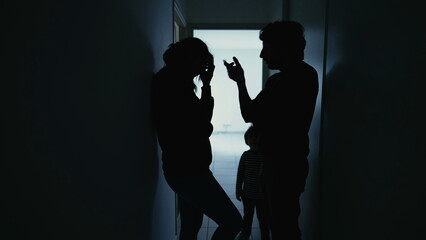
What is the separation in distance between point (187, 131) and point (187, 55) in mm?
353

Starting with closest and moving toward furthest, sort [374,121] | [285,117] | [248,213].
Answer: [374,121] → [285,117] → [248,213]

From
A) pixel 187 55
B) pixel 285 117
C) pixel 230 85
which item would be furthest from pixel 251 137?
pixel 230 85

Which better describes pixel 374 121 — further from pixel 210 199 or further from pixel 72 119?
pixel 72 119

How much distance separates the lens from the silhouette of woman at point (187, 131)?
142cm

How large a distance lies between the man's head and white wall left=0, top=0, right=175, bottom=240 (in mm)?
635

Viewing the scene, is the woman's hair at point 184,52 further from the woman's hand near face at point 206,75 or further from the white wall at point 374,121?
the white wall at point 374,121

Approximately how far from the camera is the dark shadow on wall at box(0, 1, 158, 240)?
A: 516 mm

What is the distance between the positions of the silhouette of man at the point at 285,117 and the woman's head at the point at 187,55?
0.30m

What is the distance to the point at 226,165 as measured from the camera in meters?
5.21

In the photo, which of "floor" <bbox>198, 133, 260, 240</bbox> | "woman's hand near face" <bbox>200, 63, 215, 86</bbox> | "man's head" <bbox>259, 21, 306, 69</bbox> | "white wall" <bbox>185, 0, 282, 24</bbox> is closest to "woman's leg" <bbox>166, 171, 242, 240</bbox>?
"woman's hand near face" <bbox>200, 63, 215, 86</bbox>

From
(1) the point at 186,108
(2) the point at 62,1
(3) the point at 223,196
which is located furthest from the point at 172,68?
(2) the point at 62,1

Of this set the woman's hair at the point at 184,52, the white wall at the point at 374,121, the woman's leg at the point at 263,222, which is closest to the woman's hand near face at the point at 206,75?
the woman's hair at the point at 184,52

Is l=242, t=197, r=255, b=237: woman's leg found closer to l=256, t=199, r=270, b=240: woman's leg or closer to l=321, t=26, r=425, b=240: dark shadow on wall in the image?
l=256, t=199, r=270, b=240: woman's leg

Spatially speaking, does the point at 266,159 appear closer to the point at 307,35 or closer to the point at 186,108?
the point at 186,108
